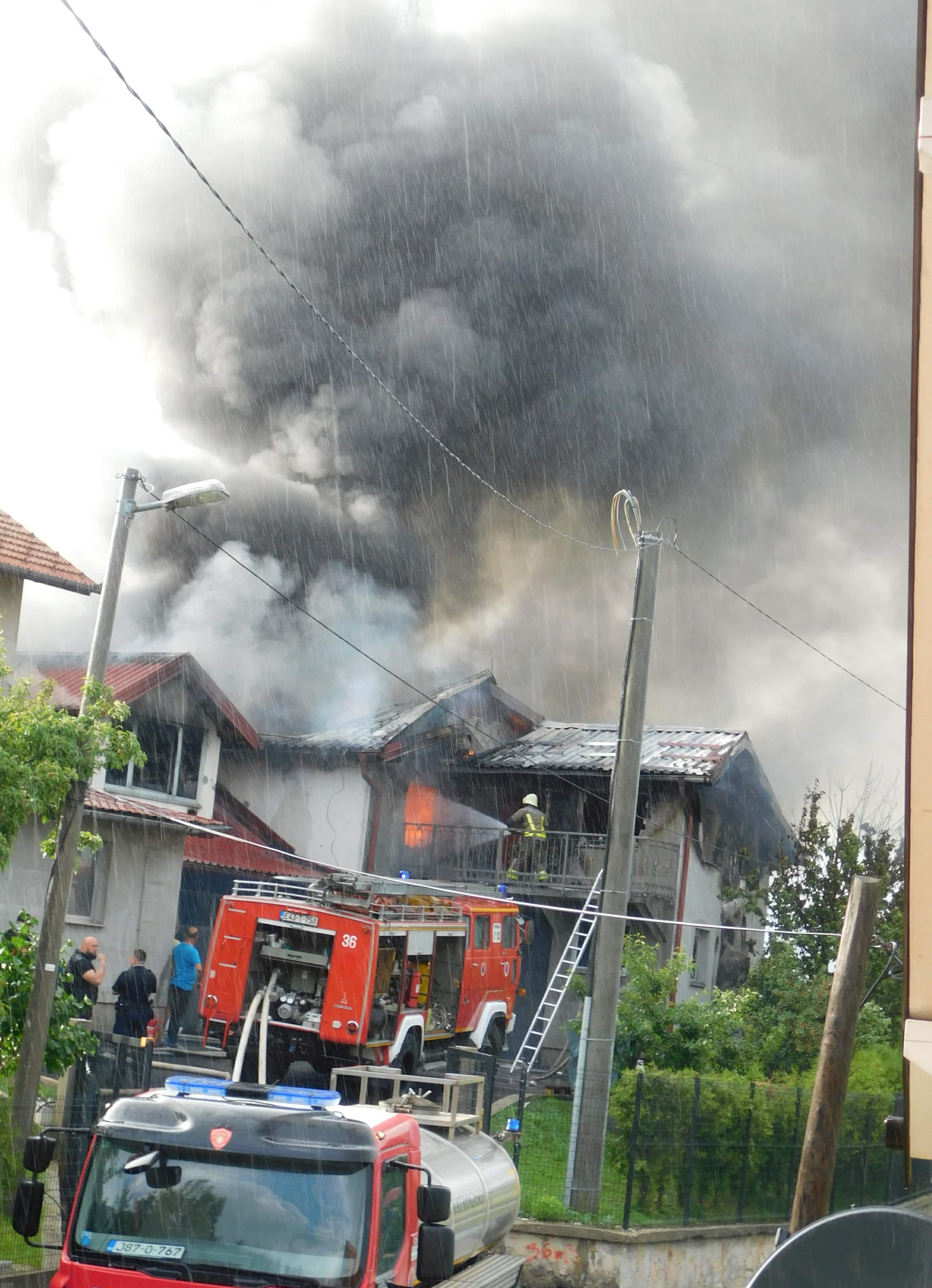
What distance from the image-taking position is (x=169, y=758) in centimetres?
2430

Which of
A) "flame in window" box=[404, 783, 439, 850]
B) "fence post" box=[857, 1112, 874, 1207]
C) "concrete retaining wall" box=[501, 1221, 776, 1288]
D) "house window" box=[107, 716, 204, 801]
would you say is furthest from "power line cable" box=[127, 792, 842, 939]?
"flame in window" box=[404, 783, 439, 850]

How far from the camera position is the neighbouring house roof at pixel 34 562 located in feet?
59.2

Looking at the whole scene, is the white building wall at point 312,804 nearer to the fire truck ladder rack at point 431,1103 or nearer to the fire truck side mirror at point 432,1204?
the fire truck ladder rack at point 431,1103

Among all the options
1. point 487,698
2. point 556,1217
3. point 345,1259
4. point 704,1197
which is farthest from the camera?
point 487,698

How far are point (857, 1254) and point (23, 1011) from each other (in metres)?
8.94

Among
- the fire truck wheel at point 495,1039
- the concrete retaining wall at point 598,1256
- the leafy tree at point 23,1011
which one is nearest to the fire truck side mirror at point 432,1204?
the leafy tree at point 23,1011

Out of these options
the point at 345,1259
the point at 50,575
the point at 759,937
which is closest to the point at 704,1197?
the point at 345,1259

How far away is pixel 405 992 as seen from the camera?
16750mm

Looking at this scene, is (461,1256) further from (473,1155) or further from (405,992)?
(405,992)

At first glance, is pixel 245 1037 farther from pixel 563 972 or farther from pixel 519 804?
pixel 519 804

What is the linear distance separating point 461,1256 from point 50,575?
12318 millimetres

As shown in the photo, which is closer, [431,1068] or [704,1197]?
[704,1197]

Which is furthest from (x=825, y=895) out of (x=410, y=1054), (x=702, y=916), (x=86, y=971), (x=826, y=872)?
(x=86, y=971)

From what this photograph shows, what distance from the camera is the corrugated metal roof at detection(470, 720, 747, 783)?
28125 mm
